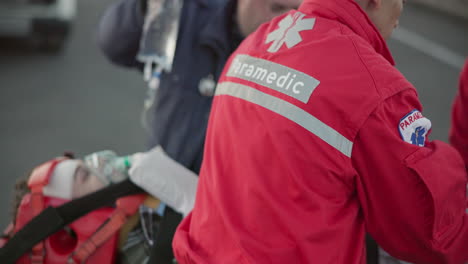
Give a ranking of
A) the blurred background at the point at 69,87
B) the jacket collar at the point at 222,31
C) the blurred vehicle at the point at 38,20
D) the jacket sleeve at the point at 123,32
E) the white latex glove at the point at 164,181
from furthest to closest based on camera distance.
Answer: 1. the blurred vehicle at the point at 38,20
2. the blurred background at the point at 69,87
3. the jacket sleeve at the point at 123,32
4. the jacket collar at the point at 222,31
5. the white latex glove at the point at 164,181

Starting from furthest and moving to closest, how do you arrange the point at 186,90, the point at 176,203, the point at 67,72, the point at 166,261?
1. the point at 67,72
2. the point at 186,90
3. the point at 176,203
4. the point at 166,261

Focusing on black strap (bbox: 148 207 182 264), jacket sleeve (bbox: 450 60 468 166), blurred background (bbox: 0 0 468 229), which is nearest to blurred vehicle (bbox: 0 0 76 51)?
blurred background (bbox: 0 0 468 229)

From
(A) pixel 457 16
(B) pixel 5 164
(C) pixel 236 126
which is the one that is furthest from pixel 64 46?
(A) pixel 457 16

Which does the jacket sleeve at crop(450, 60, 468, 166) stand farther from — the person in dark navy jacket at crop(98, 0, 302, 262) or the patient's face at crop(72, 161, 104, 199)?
the patient's face at crop(72, 161, 104, 199)

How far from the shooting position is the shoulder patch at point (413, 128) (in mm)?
1414

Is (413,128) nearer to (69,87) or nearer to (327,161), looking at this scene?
(327,161)

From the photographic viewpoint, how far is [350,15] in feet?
5.06

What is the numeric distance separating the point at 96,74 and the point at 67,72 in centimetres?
30

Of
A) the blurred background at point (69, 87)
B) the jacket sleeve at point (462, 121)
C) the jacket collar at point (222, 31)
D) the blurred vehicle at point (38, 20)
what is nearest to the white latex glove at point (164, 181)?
the jacket collar at point (222, 31)

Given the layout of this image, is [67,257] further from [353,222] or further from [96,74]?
[96,74]

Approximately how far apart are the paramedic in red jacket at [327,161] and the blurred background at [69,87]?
259 centimetres

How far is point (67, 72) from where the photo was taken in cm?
599

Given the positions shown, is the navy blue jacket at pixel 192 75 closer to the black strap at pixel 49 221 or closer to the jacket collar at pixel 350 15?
the black strap at pixel 49 221

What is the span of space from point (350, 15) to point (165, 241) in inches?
37.5
